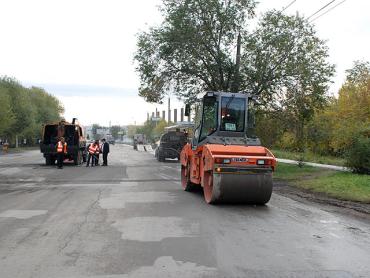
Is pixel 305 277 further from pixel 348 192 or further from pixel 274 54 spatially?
pixel 274 54

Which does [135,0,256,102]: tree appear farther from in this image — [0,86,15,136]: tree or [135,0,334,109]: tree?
[0,86,15,136]: tree

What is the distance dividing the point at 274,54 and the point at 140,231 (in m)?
19.6

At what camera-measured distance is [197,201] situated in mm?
13641

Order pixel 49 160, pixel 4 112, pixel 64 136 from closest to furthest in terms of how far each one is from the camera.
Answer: pixel 49 160 < pixel 64 136 < pixel 4 112

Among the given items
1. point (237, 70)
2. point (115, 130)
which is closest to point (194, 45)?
point (237, 70)

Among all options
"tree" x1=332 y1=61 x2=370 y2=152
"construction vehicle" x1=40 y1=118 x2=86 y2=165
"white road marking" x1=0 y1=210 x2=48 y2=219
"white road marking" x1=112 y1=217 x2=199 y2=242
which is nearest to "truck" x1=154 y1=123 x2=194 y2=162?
"construction vehicle" x1=40 y1=118 x2=86 y2=165

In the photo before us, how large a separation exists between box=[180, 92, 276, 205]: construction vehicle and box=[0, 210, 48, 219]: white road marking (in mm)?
4002

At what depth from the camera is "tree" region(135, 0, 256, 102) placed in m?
26.8

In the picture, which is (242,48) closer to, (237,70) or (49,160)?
(237,70)

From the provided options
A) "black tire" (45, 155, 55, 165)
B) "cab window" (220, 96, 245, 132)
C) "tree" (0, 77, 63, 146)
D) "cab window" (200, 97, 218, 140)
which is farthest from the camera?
"tree" (0, 77, 63, 146)

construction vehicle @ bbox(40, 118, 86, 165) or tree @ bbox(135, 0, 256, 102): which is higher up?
tree @ bbox(135, 0, 256, 102)

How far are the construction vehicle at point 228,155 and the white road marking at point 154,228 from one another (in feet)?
7.28

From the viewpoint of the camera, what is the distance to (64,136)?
32438 mm

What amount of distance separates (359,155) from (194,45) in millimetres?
10781
